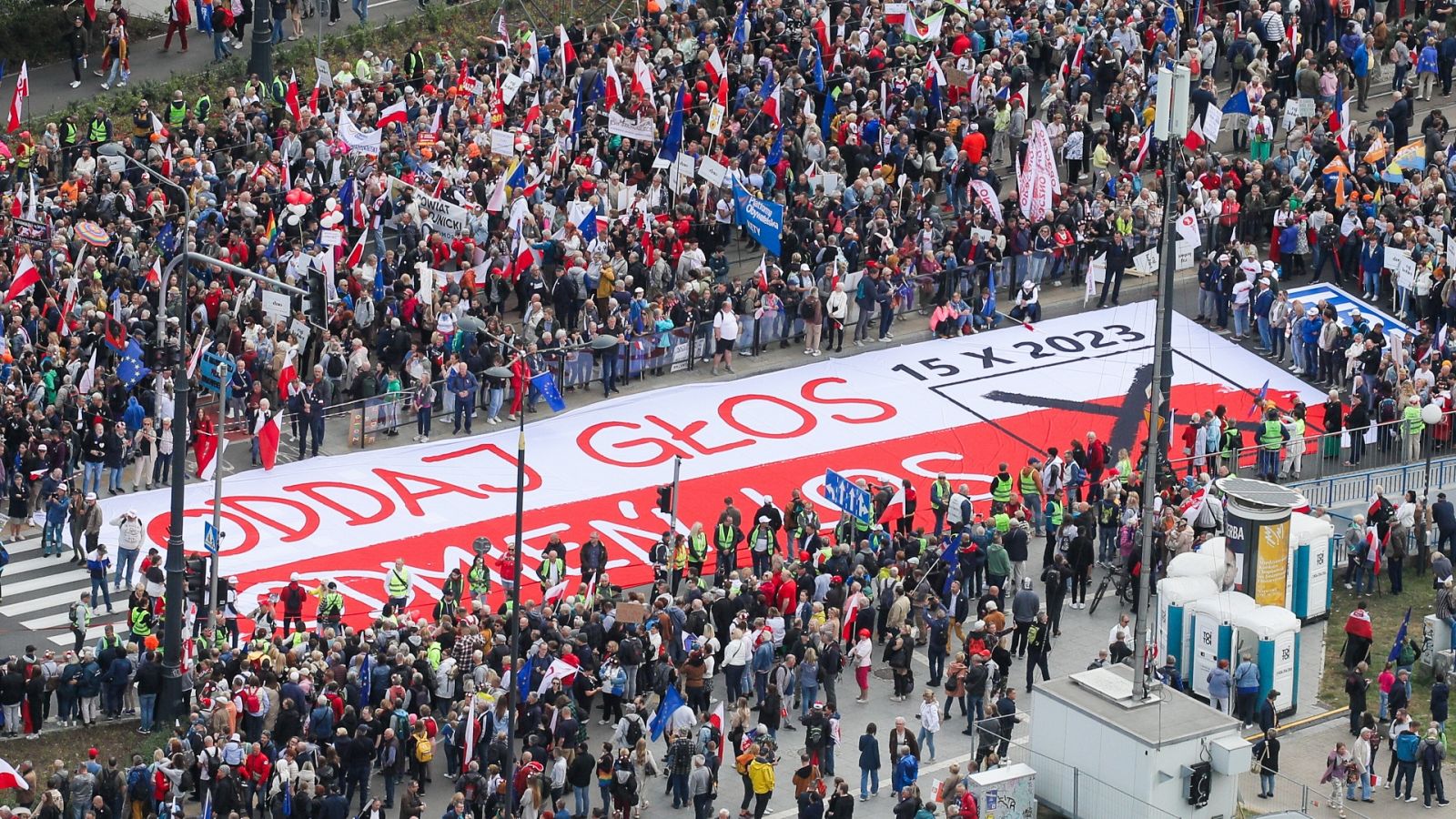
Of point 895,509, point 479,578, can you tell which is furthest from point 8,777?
point 895,509

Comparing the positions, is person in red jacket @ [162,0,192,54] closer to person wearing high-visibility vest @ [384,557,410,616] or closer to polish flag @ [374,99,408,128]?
polish flag @ [374,99,408,128]

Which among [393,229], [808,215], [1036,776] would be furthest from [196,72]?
[1036,776]

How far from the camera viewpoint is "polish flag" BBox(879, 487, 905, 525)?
172 ft

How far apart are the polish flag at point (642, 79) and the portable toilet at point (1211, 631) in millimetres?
21087

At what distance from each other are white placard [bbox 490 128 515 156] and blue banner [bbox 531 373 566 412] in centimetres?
618

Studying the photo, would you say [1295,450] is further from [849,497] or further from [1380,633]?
[849,497]

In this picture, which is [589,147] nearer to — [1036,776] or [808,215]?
[808,215]

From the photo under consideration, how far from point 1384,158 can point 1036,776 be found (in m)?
23.9

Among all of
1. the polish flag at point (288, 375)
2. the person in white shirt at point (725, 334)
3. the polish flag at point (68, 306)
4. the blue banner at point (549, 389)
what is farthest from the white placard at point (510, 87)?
the polish flag at point (68, 306)

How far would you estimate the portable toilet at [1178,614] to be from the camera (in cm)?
4750

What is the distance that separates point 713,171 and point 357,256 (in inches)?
311

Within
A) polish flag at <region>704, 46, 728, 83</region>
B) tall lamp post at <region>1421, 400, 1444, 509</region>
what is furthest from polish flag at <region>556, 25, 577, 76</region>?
tall lamp post at <region>1421, 400, 1444, 509</region>

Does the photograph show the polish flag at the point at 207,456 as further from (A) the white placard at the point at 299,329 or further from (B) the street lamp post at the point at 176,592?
(B) the street lamp post at the point at 176,592

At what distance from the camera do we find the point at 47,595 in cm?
5069
